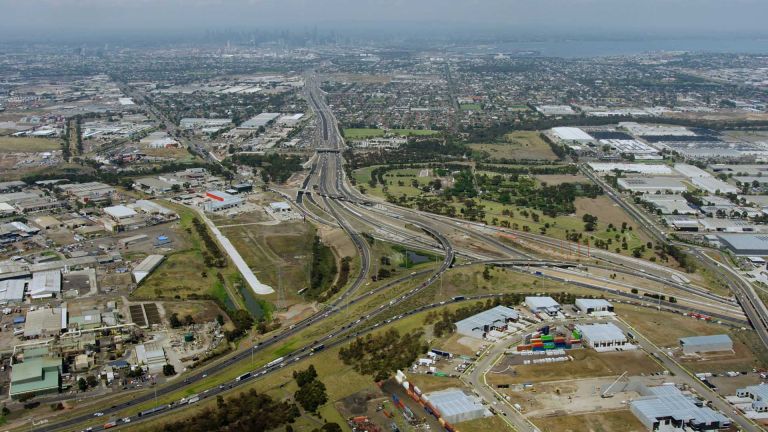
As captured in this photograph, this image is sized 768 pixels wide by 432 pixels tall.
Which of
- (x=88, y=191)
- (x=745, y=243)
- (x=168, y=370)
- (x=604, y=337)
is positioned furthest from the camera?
(x=88, y=191)

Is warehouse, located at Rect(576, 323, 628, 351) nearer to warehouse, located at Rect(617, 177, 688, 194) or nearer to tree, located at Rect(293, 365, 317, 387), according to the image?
tree, located at Rect(293, 365, 317, 387)

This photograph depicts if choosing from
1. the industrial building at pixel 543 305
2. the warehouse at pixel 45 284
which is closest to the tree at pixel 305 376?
the industrial building at pixel 543 305

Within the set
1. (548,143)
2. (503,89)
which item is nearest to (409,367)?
(548,143)

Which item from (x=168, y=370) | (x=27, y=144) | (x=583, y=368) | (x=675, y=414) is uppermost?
(x=675, y=414)

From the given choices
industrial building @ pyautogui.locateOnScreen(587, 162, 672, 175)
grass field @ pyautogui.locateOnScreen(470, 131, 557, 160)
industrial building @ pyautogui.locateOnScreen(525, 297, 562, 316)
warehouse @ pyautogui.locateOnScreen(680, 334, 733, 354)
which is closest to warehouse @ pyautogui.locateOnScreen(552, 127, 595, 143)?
grass field @ pyautogui.locateOnScreen(470, 131, 557, 160)

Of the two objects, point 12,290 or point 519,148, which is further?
point 519,148

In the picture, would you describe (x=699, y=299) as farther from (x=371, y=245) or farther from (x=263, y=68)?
(x=263, y=68)

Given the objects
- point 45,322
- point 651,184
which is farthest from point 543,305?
point 651,184

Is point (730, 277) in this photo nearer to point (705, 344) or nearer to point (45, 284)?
point (705, 344)
